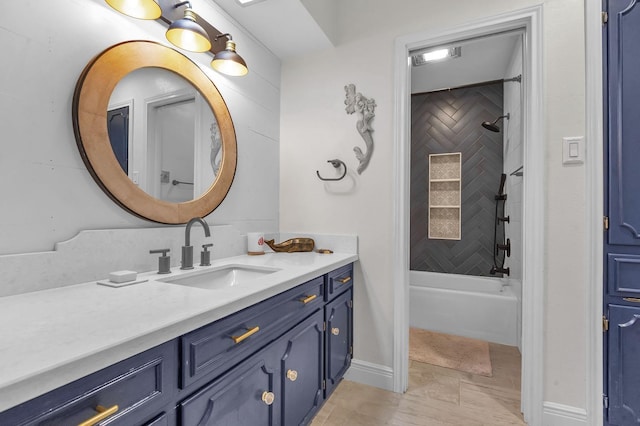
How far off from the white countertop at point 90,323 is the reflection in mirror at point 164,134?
476mm

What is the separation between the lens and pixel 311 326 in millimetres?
1416

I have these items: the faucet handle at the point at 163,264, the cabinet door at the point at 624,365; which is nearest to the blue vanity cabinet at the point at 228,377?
the faucet handle at the point at 163,264

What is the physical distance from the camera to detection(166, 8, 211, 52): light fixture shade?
4.05 ft

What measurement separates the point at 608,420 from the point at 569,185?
1153 mm

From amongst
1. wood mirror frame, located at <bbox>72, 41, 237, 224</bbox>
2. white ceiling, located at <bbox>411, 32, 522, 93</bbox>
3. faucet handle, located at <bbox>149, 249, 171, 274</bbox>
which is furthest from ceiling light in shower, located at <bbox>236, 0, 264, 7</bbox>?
white ceiling, located at <bbox>411, 32, 522, 93</bbox>

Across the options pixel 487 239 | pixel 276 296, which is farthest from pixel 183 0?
pixel 487 239

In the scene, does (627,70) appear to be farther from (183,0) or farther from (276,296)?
(183,0)

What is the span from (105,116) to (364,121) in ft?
4.57

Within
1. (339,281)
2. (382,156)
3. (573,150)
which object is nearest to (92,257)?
(339,281)

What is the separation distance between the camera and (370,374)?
1967 millimetres

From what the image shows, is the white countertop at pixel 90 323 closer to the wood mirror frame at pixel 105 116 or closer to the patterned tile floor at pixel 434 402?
the wood mirror frame at pixel 105 116

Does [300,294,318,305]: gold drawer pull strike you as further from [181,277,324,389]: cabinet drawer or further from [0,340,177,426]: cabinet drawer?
[0,340,177,426]: cabinet drawer

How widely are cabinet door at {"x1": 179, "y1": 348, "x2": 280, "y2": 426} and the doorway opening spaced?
3.41ft

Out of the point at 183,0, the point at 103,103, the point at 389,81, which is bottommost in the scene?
the point at 103,103
